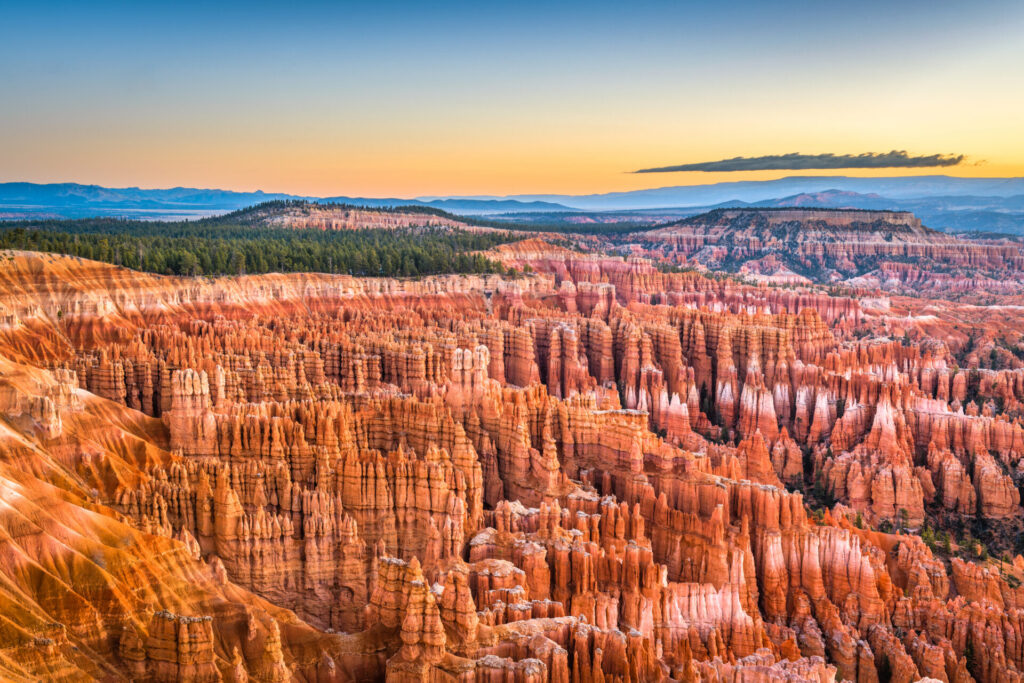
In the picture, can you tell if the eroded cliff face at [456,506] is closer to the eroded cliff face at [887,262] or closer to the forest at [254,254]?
the forest at [254,254]

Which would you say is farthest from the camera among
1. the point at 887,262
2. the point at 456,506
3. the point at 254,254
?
the point at 887,262

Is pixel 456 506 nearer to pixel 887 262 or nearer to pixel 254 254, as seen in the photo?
pixel 254 254

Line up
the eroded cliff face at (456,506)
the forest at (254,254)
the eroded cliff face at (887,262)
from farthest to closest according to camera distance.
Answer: the eroded cliff face at (887,262)
the forest at (254,254)
the eroded cliff face at (456,506)

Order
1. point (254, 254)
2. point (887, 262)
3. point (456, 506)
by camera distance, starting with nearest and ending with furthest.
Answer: point (456, 506), point (254, 254), point (887, 262)

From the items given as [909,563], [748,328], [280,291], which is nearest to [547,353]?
[748,328]

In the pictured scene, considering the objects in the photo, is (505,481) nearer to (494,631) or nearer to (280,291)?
(494,631)

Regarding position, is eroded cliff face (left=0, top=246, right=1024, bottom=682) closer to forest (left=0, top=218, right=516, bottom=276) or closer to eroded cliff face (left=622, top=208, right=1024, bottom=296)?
forest (left=0, top=218, right=516, bottom=276)

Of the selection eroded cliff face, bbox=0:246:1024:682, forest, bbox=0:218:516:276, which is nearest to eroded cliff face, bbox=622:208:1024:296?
forest, bbox=0:218:516:276

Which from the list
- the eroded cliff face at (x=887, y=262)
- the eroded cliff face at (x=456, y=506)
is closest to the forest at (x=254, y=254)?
the eroded cliff face at (x=456, y=506)

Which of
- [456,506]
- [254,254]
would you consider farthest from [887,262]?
[456,506]
